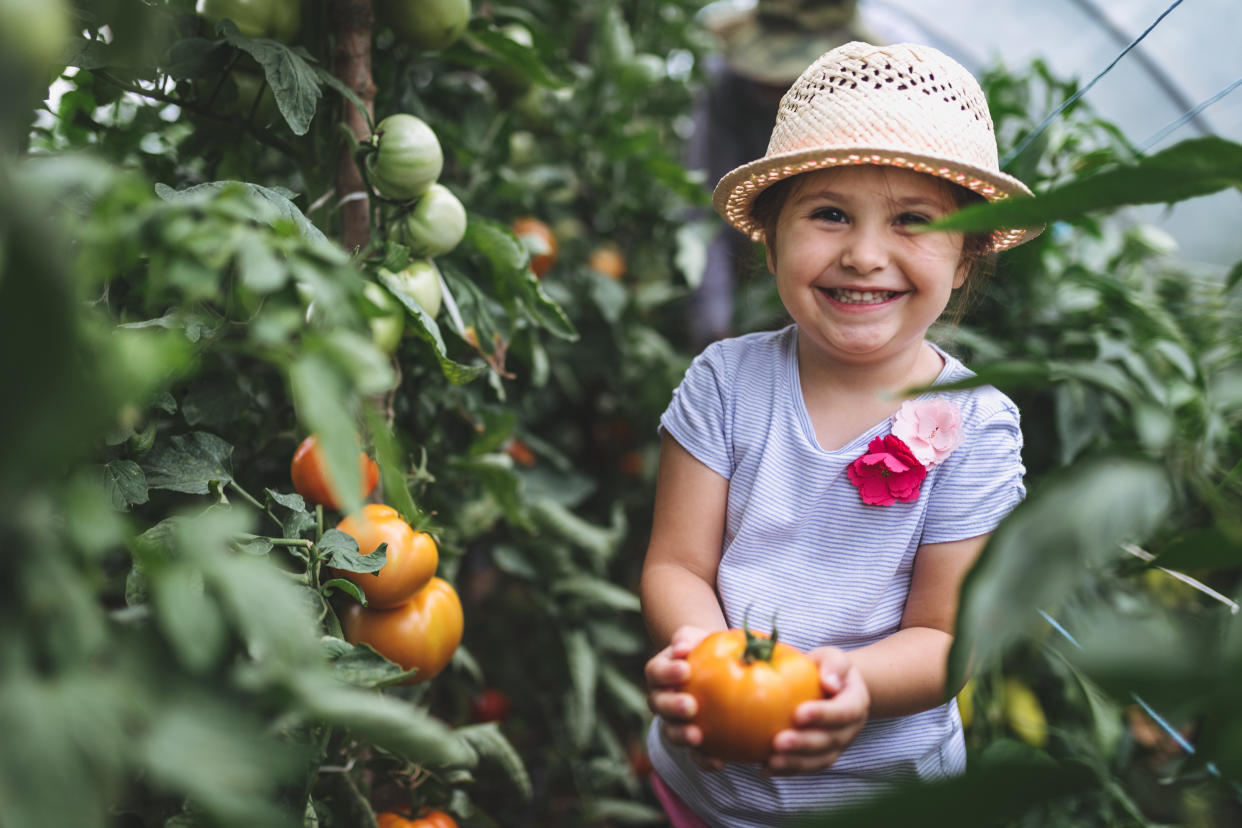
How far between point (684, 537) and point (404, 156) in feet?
1.69

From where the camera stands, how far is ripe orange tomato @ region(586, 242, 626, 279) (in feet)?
5.84

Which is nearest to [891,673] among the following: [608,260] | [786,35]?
[608,260]

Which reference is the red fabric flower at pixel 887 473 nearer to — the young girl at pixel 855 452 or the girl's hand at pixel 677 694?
the young girl at pixel 855 452

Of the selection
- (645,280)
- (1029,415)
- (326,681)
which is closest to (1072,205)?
(326,681)

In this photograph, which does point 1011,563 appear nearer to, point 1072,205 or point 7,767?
point 1072,205

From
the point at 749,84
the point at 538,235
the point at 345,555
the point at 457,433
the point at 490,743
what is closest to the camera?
the point at 345,555

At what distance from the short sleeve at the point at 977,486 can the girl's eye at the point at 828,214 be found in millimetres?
256

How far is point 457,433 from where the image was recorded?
4.34 ft

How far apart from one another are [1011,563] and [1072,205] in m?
0.24

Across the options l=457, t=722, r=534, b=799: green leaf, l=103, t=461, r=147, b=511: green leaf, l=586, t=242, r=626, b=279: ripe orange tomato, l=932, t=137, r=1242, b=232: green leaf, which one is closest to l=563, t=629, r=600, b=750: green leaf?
l=457, t=722, r=534, b=799: green leaf

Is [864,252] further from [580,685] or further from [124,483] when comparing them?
[580,685]

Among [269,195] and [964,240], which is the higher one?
[964,240]

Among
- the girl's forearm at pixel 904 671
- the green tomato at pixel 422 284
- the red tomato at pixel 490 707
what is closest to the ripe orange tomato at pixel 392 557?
the green tomato at pixel 422 284

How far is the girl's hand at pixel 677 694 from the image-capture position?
27.5 inches
